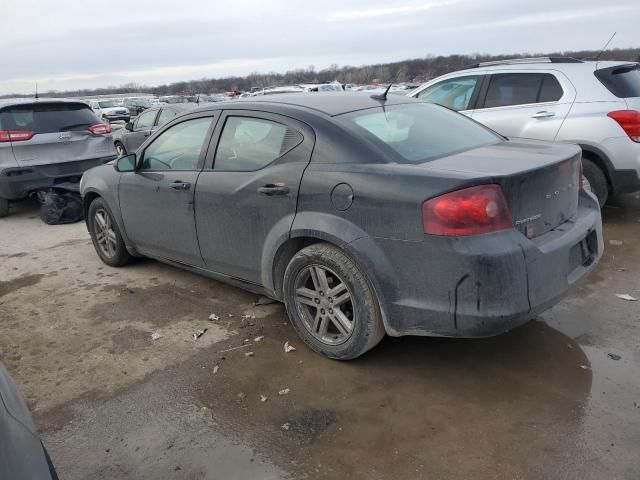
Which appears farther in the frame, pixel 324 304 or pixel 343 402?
pixel 324 304

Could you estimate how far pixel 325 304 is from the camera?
10.8 ft

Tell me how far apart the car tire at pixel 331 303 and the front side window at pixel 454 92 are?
438 centimetres

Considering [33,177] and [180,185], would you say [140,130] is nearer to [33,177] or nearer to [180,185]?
[33,177]

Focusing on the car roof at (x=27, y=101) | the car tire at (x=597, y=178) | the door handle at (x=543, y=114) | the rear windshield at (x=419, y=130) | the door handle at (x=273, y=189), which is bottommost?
the car tire at (x=597, y=178)

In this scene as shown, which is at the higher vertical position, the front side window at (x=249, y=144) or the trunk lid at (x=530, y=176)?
the front side window at (x=249, y=144)

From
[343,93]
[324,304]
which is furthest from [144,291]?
[343,93]

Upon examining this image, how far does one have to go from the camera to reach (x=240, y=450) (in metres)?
2.64

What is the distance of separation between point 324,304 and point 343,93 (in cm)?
174

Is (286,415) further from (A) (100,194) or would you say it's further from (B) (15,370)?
(A) (100,194)

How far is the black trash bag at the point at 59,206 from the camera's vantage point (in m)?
7.40

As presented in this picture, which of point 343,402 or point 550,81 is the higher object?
point 550,81

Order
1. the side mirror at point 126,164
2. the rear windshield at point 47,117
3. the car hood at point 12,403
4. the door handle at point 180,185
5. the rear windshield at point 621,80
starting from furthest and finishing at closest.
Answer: the rear windshield at point 47,117 → the rear windshield at point 621,80 → the side mirror at point 126,164 → the door handle at point 180,185 → the car hood at point 12,403

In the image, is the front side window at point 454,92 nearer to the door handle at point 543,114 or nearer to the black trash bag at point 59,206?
the door handle at point 543,114

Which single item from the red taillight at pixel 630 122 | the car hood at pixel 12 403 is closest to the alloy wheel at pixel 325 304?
the car hood at pixel 12 403
